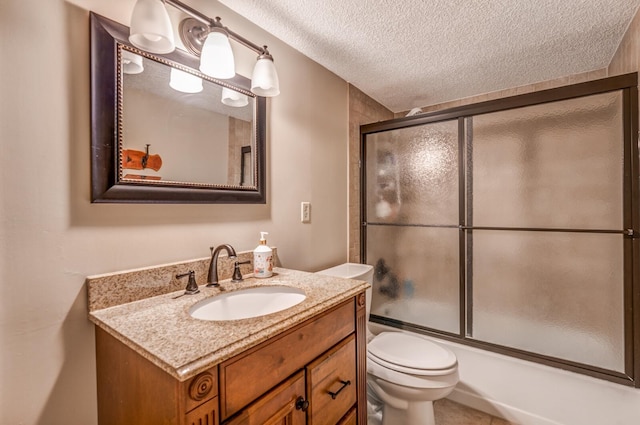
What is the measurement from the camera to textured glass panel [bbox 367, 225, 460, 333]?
189 cm

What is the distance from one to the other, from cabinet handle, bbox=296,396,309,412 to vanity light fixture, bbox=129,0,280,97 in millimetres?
1127

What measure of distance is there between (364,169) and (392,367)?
1378 mm

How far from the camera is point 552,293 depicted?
5.23 ft

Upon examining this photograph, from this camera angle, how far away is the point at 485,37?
156cm

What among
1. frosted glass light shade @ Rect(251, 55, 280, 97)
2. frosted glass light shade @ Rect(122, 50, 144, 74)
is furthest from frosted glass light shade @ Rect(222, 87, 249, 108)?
frosted glass light shade @ Rect(122, 50, 144, 74)

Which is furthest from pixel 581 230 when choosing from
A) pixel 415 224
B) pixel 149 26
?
pixel 149 26

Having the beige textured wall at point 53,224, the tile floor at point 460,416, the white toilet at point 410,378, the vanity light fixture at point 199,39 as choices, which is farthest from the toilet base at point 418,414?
the vanity light fixture at point 199,39

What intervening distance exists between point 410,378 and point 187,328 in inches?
43.5

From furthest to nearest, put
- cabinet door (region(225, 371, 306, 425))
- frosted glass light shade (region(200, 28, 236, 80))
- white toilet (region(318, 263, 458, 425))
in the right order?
white toilet (region(318, 263, 458, 425)), frosted glass light shade (region(200, 28, 236, 80)), cabinet door (region(225, 371, 306, 425))

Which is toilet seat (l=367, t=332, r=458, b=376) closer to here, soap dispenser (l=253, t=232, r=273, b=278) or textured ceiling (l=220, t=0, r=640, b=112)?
soap dispenser (l=253, t=232, r=273, b=278)

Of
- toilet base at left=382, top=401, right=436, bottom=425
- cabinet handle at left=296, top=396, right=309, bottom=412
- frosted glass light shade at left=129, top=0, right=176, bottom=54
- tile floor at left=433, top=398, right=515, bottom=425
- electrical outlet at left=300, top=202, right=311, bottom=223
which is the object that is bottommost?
tile floor at left=433, top=398, right=515, bottom=425

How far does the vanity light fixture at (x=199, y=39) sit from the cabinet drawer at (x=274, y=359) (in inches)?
37.3

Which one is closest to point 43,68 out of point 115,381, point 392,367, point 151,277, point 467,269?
point 151,277

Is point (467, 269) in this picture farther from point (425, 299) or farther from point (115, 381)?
point (115, 381)
